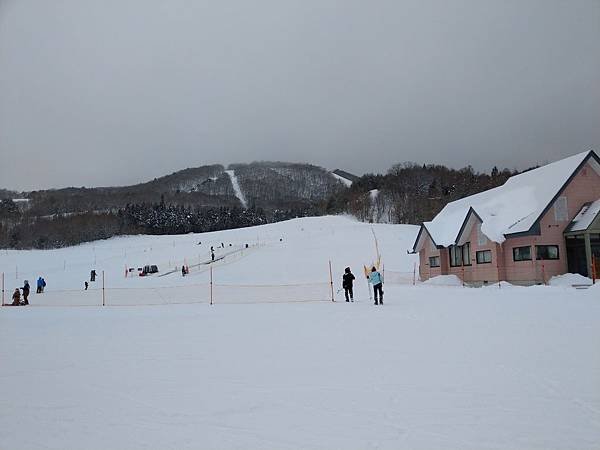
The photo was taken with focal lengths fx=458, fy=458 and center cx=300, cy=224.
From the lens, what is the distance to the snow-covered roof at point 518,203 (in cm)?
2584

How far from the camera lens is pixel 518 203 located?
28.1 m

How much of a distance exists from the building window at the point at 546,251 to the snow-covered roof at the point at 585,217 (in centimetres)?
134

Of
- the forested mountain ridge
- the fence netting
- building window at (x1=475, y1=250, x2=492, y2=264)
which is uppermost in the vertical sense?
the forested mountain ridge

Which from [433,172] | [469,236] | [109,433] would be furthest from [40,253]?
[433,172]

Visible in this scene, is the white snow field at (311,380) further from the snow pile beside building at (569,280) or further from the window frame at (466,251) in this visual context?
the window frame at (466,251)

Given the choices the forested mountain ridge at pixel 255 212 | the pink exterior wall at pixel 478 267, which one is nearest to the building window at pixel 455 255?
the pink exterior wall at pixel 478 267

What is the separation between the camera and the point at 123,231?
10794 centimetres

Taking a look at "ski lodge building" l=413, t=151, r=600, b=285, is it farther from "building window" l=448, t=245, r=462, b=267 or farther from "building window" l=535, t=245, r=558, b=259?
"building window" l=448, t=245, r=462, b=267

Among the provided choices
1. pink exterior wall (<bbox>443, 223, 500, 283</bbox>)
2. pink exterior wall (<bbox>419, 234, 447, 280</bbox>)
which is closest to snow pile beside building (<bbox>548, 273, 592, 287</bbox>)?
pink exterior wall (<bbox>443, 223, 500, 283</bbox>)

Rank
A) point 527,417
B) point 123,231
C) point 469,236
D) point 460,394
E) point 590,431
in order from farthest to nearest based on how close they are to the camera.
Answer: point 123,231, point 469,236, point 460,394, point 527,417, point 590,431

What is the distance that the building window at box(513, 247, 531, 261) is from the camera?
25.8m

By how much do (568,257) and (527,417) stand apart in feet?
80.8

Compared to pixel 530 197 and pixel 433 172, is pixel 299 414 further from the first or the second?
pixel 433 172

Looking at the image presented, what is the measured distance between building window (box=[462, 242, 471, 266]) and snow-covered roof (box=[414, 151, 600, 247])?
2.77 ft
